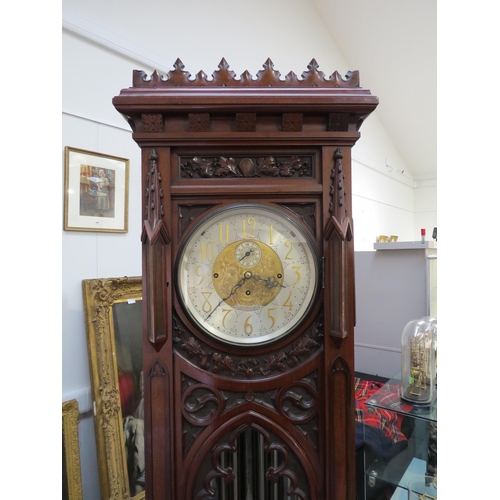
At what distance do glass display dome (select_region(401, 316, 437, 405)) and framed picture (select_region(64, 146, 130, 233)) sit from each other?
124 cm

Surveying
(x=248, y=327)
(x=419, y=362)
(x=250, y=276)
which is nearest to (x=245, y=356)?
(x=248, y=327)

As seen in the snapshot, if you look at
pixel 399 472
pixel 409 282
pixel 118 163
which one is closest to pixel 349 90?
pixel 118 163

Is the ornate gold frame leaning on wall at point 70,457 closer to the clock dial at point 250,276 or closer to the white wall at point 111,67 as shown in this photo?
the white wall at point 111,67

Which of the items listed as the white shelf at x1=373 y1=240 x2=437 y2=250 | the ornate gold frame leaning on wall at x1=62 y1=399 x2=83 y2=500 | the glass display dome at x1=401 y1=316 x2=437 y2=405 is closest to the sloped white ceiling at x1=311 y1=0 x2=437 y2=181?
the white shelf at x1=373 y1=240 x2=437 y2=250

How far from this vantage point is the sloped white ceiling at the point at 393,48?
251 centimetres

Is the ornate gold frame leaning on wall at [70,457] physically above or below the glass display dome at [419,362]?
below

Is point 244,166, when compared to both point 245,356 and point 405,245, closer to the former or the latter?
point 245,356

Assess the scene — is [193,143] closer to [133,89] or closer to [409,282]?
[133,89]

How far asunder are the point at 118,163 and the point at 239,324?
1.00 m

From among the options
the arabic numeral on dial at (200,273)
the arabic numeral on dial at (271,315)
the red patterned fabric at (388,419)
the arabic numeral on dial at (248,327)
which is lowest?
the red patterned fabric at (388,419)

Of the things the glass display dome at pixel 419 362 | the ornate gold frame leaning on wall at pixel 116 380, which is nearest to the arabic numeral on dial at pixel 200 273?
the ornate gold frame leaning on wall at pixel 116 380

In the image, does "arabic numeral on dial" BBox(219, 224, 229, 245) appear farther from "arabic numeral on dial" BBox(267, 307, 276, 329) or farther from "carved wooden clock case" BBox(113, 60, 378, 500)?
"arabic numeral on dial" BBox(267, 307, 276, 329)

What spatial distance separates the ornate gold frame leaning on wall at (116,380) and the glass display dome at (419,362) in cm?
102

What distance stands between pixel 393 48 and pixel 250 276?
9.97ft
